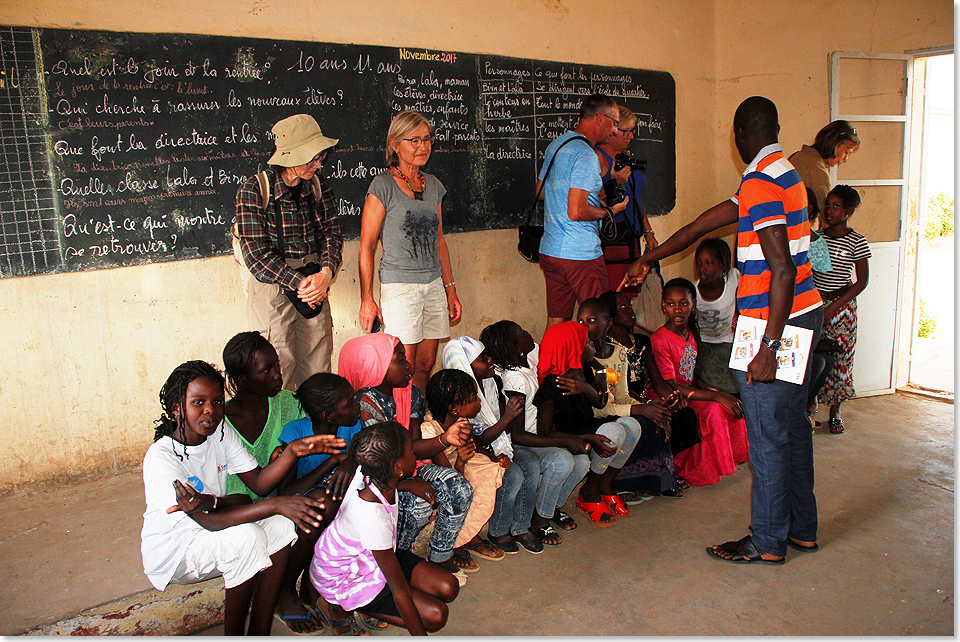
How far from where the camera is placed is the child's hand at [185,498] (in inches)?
84.2

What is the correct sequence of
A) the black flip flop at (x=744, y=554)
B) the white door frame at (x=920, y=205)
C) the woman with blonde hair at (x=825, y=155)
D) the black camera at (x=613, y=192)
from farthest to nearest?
the white door frame at (x=920, y=205) < the woman with blonde hair at (x=825, y=155) < the black camera at (x=613, y=192) < the black flip flop at (x=744, y=554)

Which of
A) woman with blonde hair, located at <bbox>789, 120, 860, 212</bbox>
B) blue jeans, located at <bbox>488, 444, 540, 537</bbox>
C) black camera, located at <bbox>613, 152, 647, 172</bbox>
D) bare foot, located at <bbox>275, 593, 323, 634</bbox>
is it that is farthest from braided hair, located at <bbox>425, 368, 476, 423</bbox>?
woman with blonde hair, located at <bbox>789, 120, 860, 212</bbox>

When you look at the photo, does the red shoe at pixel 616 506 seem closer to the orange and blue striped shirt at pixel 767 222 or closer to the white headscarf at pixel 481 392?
the white headscarf at pixel 481 392

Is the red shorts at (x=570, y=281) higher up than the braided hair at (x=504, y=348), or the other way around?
the red shorts at (x=570, y=281)

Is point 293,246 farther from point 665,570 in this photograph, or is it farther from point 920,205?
point 920,205

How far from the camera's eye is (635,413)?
344 centimetres

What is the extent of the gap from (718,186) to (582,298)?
2683 millimetres

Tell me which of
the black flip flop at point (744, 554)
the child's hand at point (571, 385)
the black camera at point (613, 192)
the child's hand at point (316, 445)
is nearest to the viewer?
the child's hand at point (316, 445)

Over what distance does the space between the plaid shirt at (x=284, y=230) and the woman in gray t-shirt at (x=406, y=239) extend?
230 mm

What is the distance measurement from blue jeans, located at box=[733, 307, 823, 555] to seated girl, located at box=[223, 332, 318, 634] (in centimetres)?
173

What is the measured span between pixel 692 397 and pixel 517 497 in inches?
47.8

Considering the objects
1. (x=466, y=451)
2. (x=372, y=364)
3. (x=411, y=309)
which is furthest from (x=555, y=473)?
(x=411, y=309)

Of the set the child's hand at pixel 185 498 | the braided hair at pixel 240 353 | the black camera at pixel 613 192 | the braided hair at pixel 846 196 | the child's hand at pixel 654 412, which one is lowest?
the child's hand at pixel 654 412

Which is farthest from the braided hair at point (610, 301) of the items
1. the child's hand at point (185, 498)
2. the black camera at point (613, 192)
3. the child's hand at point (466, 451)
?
the child's hand at point (185, 498)
